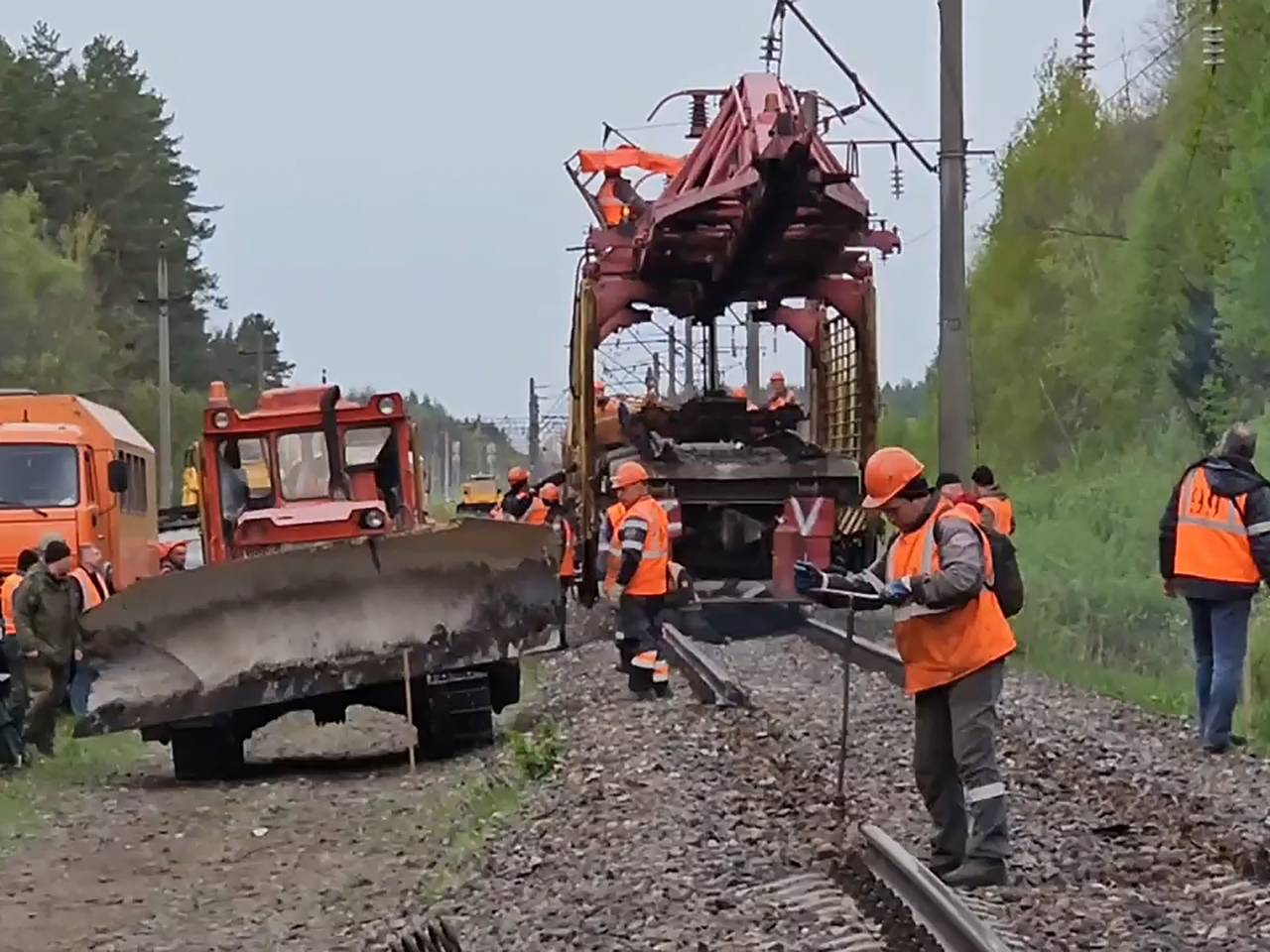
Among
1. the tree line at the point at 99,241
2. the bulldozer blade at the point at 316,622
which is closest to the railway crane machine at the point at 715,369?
the bulldozer blade at the point at 316,622

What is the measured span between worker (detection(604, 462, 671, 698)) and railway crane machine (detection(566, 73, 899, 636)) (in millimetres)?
3777

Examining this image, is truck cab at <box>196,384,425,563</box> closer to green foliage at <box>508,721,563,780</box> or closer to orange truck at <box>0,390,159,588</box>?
green foliage at <box>508,721,563,780</box>

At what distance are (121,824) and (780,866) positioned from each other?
5607 mm

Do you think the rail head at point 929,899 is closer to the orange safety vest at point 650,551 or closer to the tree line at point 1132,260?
the orange safety vest at point 650,551

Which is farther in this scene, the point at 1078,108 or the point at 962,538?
the point at 1078,108

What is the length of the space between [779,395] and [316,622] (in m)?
9.70

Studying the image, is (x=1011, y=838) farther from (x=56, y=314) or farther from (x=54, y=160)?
(x=54, y=160)

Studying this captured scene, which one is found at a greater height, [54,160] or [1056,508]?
[54,160]

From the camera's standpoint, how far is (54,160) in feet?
250

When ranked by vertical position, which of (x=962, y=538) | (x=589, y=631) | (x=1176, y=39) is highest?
(x=1176, y=39)

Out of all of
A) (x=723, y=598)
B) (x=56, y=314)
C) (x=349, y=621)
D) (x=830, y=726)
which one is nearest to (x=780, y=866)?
(x=830, y=726)

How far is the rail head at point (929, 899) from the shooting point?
22.8 ft

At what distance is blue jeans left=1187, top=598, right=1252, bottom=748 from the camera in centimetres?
1247

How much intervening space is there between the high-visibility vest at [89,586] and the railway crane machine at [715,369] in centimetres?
528
